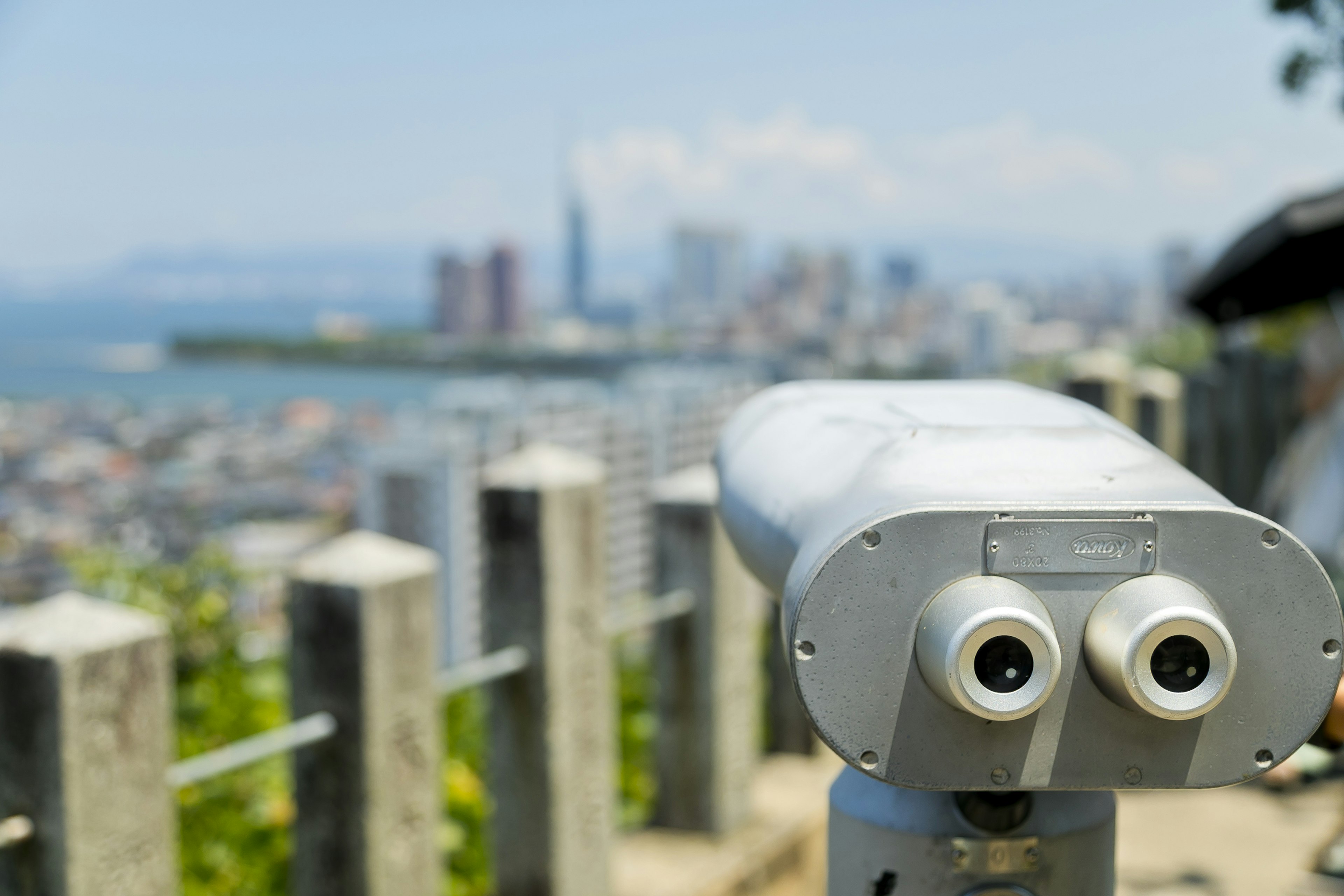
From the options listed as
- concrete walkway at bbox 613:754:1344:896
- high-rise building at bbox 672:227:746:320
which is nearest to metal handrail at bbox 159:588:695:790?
concrete walkway at bbox 613:754:1344:896

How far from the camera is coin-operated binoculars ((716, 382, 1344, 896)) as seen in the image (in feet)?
2.93

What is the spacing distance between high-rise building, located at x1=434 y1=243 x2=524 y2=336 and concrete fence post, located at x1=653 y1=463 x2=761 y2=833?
60592 mm

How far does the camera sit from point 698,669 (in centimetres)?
297

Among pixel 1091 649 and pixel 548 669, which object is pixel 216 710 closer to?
pixel 548 669

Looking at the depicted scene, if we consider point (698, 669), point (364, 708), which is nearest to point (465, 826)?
point (698, 669)

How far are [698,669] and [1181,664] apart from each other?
6.96 feet

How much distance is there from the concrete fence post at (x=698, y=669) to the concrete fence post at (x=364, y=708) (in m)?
0.99

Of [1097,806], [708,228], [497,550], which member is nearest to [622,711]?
[497,550]

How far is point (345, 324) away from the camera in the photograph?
64.2 meters

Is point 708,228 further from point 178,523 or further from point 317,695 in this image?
point 317,695

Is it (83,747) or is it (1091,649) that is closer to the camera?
(1091,649)

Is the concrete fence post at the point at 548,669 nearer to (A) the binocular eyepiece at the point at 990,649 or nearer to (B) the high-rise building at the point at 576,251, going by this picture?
(A) the binocular eyepiece at the point at 990,649

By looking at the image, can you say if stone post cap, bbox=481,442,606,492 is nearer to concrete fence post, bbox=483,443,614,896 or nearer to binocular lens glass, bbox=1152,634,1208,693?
concrete fence post, bbox=483,443,614,896

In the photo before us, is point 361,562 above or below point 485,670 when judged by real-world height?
above
